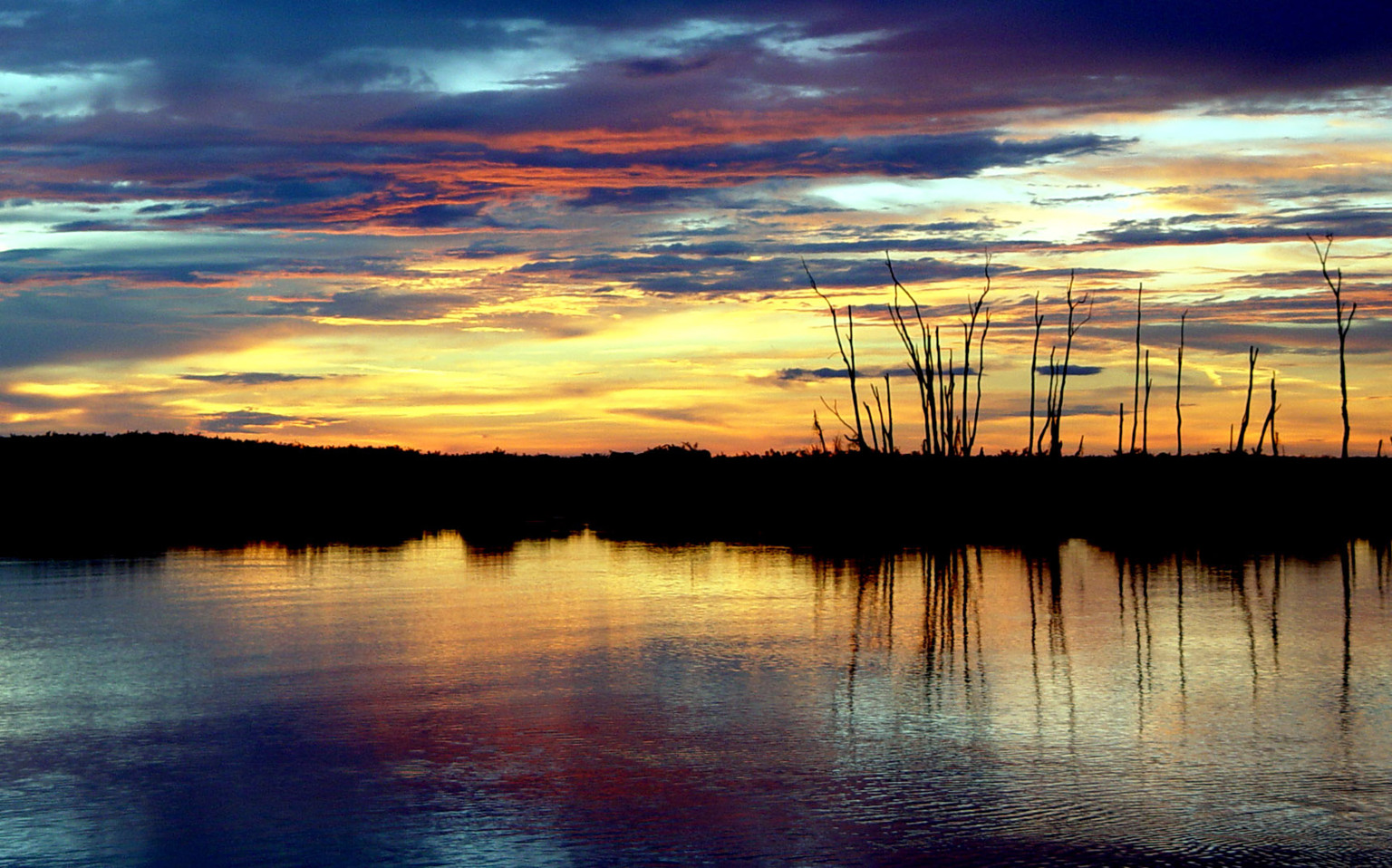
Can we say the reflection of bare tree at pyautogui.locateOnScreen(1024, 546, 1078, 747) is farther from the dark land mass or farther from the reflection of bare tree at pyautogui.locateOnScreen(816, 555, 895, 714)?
the dark land mass

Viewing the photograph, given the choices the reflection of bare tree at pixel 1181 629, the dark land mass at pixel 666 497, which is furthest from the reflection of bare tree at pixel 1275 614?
the dark land mass at pixel 666 497

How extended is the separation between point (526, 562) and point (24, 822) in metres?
11.3

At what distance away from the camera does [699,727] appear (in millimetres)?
6863

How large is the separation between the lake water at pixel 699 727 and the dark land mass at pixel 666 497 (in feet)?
25.1

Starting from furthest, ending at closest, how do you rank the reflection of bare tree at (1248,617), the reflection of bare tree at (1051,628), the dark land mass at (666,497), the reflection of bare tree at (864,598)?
the dark land mass at (666,497) → the reflection of bare tree at (864,598) → the reflection of bare tree at (1248,617) → the reflection of bare tree at (1051,628)

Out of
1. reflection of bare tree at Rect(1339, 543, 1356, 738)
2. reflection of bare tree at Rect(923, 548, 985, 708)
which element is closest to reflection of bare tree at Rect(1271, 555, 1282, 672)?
reflection of bare tree at Rect(1339, 543, 1356, 738)

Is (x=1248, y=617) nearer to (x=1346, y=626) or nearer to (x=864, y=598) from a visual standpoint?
(x=1346, y=626)

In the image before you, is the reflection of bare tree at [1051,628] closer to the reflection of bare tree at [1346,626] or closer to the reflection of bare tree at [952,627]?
the reflection of bare tree at [952,627]

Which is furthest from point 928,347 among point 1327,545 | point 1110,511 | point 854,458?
point 1327,545

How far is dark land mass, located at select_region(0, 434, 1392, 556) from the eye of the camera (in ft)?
70.0

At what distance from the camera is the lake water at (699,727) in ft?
Answer: 16.3

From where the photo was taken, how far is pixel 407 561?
16422mm

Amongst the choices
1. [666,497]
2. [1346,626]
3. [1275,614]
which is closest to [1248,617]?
[1275,614]

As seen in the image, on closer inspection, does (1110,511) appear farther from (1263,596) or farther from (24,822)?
(24,822)
